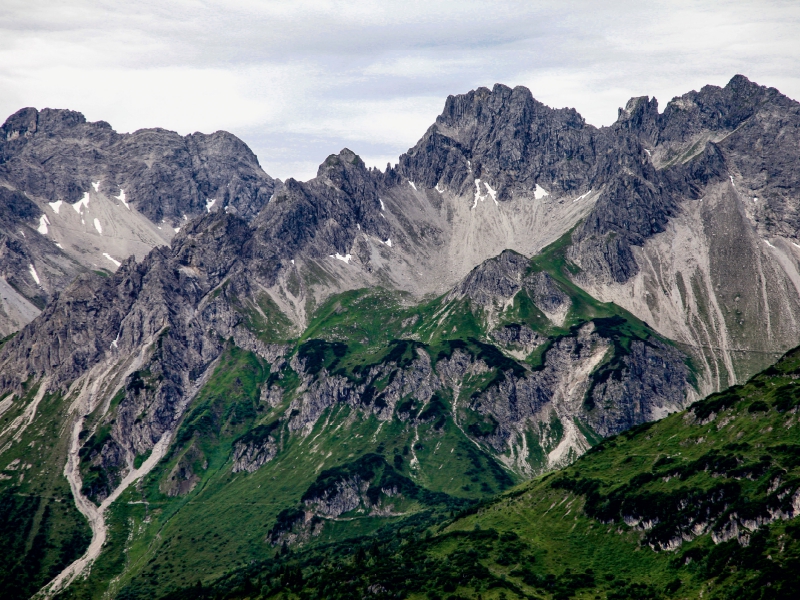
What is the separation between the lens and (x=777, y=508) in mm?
190250

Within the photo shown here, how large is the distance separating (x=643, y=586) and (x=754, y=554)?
99.2 feet

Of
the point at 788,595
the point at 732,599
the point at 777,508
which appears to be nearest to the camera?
the point at 788,595

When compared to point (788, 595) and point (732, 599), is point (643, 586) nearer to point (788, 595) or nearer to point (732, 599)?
point (732, 599)

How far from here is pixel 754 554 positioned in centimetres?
18350

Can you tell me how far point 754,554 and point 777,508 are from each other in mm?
14477

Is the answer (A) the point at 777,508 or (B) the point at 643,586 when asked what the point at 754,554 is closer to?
(A) the point at 777,508

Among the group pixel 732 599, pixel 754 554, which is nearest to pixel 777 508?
pixel 754 554

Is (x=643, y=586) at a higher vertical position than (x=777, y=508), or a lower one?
lower

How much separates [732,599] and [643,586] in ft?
96.2

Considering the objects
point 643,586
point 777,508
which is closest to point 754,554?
point 777,508

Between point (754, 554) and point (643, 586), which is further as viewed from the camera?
point (643, 586)

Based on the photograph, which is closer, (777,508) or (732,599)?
(732,599)

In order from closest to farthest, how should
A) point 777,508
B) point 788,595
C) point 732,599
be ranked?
point 788,595
point 732,599
point 777,508

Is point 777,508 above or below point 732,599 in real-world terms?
above
